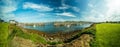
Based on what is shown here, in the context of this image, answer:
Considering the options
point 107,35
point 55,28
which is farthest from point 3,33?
point 107,35

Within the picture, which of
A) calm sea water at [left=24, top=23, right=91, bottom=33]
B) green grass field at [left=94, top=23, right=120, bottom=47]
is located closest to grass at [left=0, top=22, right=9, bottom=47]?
calm sea water at [left=24, top=23, right=91, bottom=33]

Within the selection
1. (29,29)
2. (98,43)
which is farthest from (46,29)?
(98,43)

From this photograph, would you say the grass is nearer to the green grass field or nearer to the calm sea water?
the calm sea water

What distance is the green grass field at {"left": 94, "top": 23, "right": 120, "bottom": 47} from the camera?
10.3 metres

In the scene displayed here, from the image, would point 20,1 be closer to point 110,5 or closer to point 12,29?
point 12,29

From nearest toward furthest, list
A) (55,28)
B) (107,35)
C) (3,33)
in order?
(107,35)
(55,28)
(3,33)


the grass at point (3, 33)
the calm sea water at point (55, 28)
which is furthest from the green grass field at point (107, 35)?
the grass at point (3, 33)

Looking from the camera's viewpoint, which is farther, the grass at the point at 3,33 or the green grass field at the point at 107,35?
the grass at the point at 3,33

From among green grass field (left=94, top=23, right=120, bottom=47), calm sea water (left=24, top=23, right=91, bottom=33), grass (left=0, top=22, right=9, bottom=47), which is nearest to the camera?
green grass field (left=94, top=23, right=120, bottom=47)

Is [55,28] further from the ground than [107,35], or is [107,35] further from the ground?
[55,28]

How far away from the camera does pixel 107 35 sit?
10.3 meters

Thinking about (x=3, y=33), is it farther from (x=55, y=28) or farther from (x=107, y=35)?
(x=107, y=35)

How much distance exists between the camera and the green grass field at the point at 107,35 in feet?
33.7

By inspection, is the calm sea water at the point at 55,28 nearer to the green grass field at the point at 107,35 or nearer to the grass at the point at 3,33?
the green grass field at the point at 107,35
